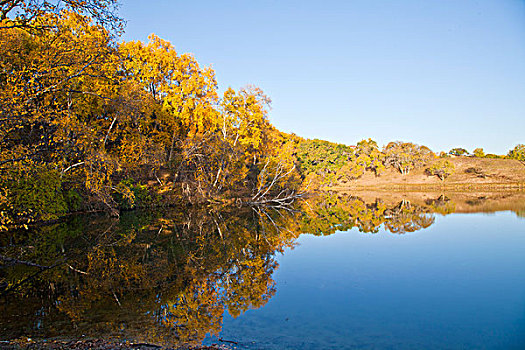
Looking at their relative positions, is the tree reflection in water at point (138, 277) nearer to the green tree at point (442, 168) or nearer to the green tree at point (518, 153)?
the green tree at point (442, 168)

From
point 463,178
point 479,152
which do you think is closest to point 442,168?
point 463,178

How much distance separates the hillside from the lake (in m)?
50.3

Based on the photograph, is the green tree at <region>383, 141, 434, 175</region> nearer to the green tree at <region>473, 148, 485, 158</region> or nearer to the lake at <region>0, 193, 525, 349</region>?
the green tree at <region>473, 148, 485, 158</region>

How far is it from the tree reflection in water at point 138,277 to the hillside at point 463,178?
51063 millimetres

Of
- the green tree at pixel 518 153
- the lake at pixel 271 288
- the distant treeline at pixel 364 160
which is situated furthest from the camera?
the green tree at pixel 518 153

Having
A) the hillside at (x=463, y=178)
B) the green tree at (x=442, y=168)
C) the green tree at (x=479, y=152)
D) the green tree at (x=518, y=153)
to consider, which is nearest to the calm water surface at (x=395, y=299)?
the hillside at (x=463, y=178)

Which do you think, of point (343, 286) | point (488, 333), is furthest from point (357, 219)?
point (488, 333)

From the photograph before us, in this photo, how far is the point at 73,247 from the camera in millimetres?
13094

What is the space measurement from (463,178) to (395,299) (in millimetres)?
66897

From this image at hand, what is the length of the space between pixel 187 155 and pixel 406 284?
2216 cm

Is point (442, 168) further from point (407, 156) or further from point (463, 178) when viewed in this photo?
point (407, 156)

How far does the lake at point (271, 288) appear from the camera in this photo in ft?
18.6

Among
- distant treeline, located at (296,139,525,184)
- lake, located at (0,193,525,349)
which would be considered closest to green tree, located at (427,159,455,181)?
distant treeline, located at (296,139,525,184)

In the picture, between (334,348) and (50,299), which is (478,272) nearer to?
(334,348)
